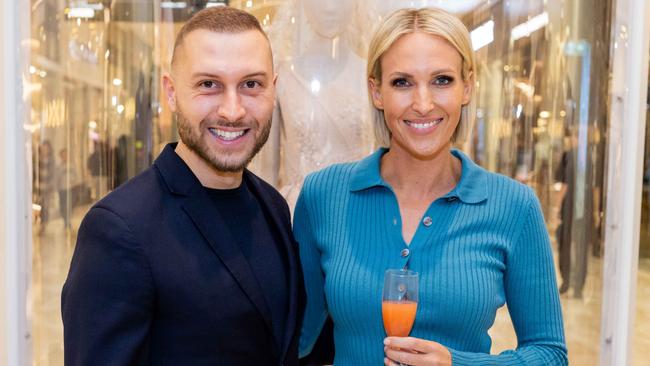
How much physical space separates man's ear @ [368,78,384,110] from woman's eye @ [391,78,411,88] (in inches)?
2.6

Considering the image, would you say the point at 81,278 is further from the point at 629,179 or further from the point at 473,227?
the point at 629,179

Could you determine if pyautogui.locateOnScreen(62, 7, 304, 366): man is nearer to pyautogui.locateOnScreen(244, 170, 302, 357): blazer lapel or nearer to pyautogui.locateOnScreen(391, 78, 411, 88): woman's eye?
pyautogui.locateOnScreen(244, 170, 302, 357): blazer lapel

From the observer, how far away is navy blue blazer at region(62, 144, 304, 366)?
4.19 ft

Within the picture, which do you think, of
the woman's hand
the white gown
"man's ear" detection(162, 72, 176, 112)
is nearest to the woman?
the woman's hand

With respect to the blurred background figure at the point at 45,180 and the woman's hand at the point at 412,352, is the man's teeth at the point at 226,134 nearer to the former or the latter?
the woman's hand at the point at 412,352

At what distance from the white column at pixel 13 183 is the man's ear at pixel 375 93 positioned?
1278 millimetres

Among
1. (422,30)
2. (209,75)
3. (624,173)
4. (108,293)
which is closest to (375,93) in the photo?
(422,30)

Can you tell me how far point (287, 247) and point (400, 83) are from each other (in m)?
0.45

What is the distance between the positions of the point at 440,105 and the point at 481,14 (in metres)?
1.32

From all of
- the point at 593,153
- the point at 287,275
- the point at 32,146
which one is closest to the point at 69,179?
the point at 32,146

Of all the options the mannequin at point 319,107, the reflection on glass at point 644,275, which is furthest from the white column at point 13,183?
the reflection on glass at point 644,275

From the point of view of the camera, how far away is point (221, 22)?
148 cm

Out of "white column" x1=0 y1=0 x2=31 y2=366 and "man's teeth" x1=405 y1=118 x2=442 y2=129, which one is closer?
"man's teeth" x1=405 y1=118 x2=442 y2=129

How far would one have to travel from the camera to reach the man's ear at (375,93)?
1.66 m
